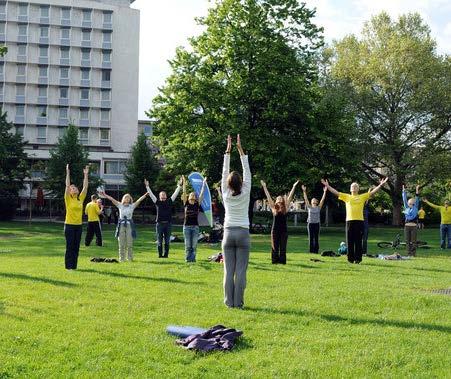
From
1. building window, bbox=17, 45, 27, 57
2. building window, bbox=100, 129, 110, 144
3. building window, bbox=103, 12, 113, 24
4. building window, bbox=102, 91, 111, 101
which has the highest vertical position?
building window, bbox=103, 12, 113, 24

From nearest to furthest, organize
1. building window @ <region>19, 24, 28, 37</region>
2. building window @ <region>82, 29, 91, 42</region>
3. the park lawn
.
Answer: the park lawn
building window @ <region>19, 24, 28, 37</region>
building window @ <region>82, 29, 91, 42</region>

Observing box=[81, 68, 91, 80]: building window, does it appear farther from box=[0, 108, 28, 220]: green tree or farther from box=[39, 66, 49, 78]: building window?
box=[0, 108, 28, 220]: green tree

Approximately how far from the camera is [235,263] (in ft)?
29.3

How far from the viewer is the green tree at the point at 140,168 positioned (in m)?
62.6

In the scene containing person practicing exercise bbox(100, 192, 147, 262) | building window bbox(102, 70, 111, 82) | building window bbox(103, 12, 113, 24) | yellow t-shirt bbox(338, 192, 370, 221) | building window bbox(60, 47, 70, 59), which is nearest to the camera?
yellow t-shirt bbox(338, 192, 370, 221)

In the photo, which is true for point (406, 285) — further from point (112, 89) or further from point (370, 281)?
point (112, 89)

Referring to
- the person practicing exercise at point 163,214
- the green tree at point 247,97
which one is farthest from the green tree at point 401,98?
the person practicing exercise at point 163,214

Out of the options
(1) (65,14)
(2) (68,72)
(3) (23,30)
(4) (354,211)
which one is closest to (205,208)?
(4) (354,211)

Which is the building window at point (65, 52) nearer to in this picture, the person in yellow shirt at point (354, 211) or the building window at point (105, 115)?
the building window at point (105, 115)

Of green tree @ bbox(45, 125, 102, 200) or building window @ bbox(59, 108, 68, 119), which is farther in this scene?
building window @ bbox(59, 108, 68, 119)

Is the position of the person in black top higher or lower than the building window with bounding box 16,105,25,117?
lower

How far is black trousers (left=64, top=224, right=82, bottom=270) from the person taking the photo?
1367 cm

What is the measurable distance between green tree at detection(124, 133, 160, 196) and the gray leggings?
53878mm

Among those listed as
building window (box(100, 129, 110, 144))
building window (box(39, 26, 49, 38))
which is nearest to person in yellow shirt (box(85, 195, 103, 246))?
building window (box(100, 129, 110, 144))
